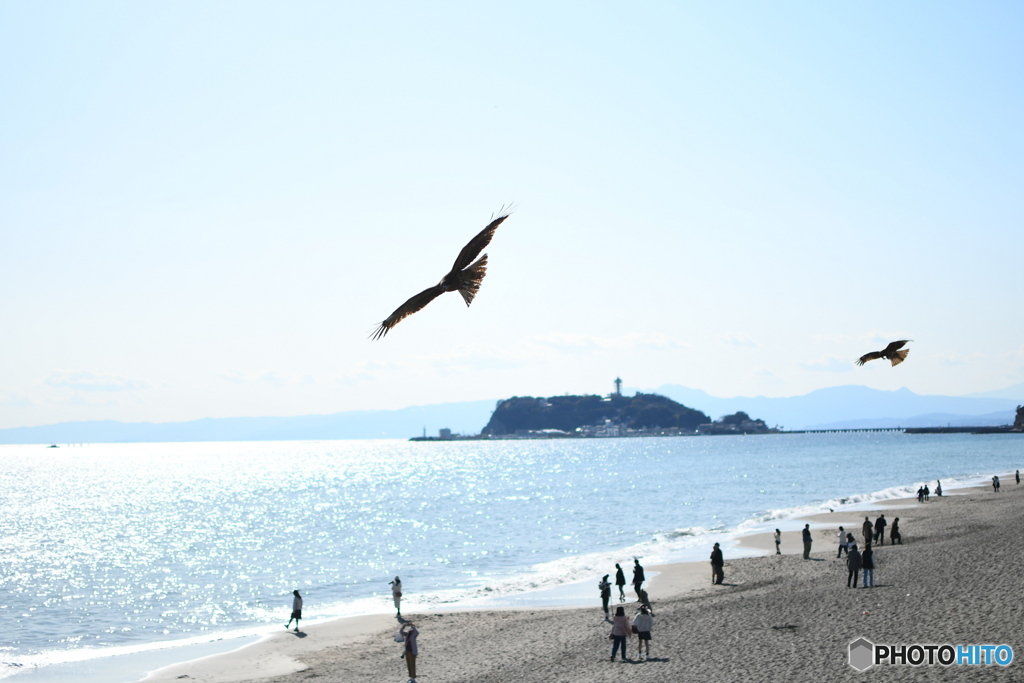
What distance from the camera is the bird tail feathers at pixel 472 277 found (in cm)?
531

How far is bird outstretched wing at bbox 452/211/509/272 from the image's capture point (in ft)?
17.0

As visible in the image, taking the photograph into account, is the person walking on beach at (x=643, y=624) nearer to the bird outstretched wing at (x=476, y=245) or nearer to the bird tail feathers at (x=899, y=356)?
the bird tail feathers at (x=899, y=356)

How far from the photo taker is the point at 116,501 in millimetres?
107562

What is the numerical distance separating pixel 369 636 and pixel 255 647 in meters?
3.32

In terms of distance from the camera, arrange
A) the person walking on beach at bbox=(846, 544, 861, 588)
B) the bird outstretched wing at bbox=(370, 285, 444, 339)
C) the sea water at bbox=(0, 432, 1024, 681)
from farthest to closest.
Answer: the sea water at bbox=(0, 432, 1024, 681), the person walking on beach at bbox=(846, 544, 861, 588), the bird outstretched wing at bbox=(370, 285, 444, 339)

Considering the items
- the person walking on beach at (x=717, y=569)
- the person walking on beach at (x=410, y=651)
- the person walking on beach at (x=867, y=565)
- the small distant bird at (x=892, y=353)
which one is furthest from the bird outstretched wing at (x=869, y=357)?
the person walking on beach at (x=717, y=569)

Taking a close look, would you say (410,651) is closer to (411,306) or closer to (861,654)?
(861,654)

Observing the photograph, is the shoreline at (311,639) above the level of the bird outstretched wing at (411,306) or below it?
below

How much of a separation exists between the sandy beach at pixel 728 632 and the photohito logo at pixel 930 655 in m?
0.30

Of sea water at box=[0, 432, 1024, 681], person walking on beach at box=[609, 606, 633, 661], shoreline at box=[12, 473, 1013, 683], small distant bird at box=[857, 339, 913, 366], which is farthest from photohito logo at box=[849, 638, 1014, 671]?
sea water at box=[0, 432, 1024, 681]

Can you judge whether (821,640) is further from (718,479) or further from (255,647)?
(718,479)

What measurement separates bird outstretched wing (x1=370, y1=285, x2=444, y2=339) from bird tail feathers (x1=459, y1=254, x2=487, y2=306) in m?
0.15

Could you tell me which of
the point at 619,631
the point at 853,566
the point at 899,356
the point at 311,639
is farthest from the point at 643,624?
the point at 311,639

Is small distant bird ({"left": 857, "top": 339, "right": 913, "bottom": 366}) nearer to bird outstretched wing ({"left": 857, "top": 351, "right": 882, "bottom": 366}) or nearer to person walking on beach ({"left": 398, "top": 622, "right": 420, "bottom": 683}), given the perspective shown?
bird outstretched wing ({"left": 857, "top": 351, "right": 882, "bottom": 366})
